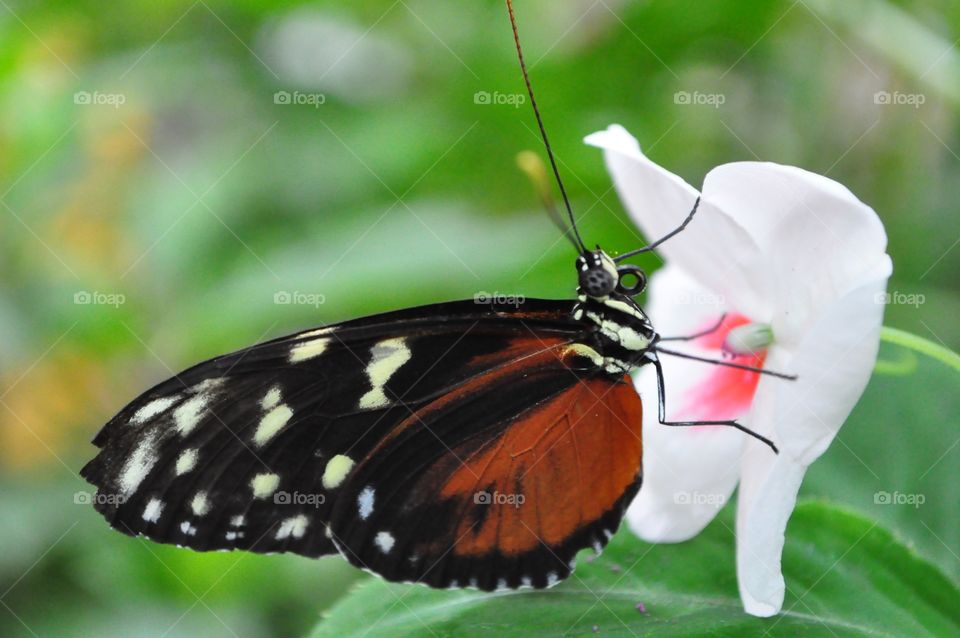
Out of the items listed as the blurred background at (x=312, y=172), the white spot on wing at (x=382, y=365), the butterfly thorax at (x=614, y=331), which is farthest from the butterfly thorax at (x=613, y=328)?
the blurred background at (x=312, y=172)

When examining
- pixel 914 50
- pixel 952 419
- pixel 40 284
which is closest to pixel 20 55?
pixel 40 284

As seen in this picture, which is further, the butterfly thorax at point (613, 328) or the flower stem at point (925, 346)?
the butterfly thorax at point (613, 328)

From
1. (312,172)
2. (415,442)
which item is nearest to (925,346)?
(415,442)

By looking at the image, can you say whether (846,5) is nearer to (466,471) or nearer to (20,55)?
(466,471)

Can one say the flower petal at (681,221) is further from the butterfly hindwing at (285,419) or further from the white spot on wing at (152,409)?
the white spot on wing at (152,409)

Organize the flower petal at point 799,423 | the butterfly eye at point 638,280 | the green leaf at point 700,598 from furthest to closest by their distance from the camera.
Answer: the butterfly eye at point 638,280 → the green leaf at point 700,598 → the flower petal at point 799,423

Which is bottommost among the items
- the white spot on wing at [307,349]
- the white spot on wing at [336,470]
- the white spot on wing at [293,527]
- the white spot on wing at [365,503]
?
the white spot on wing at [365,503]

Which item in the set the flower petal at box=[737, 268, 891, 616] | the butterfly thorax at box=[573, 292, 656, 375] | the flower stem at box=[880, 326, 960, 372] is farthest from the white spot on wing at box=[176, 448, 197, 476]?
the flower stem at box=[880, 326, 960, 372]
